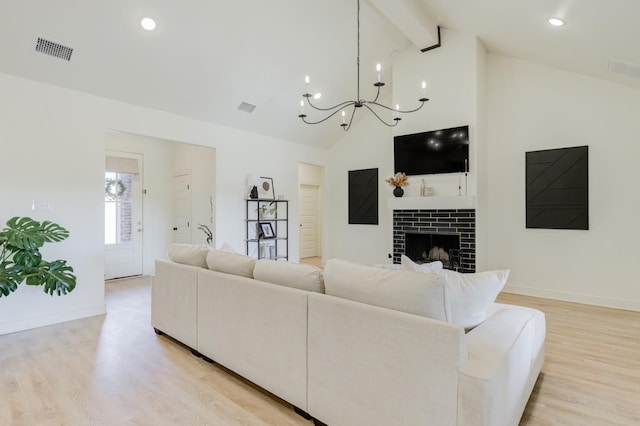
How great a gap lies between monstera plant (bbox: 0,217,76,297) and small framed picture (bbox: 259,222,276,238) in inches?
118

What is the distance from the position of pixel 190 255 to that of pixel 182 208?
13.6ft

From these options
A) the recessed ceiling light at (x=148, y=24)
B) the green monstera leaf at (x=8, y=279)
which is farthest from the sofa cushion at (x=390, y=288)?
the recessed ceiling light at (x=148, y=24)

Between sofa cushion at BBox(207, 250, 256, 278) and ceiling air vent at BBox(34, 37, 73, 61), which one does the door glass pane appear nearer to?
ceiling air vent at BBox(34, 37, 73, 61)

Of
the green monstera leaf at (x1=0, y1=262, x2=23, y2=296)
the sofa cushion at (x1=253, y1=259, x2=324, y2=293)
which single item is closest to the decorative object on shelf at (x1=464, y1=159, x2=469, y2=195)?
the sofa cushion at (x1=253, y1=259, x2=324, y2=293)

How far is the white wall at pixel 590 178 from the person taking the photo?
4211mm

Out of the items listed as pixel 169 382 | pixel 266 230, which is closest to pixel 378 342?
pixel 169 382

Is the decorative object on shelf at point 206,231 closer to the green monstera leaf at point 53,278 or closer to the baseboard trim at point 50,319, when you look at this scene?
the baseboard trim at point 50,319

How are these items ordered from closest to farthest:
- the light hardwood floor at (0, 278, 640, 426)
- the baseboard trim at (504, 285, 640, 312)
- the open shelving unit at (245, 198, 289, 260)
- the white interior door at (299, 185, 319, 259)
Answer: the light hardwood floor at (0, 278, 640, 426), the baseboard trim at (504, 285, 640, 312), the open shelving unit at (245, 198, 289, 260), the white interior door at (299, 185, 319, 259)

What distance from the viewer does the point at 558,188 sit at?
4.62 metres

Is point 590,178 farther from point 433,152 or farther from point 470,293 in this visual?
point 470,293

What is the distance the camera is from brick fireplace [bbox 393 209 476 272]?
16.1 ft

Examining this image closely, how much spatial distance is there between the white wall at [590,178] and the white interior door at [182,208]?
532 cm

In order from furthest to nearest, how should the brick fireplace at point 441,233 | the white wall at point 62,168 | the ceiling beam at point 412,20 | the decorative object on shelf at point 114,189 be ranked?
the decorative object on shelf at point 114,189 < the brick fireplace at point 441,233 < the ceiling beam at point 412,20 < the white wall at point 62,168

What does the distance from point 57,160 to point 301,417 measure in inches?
148
